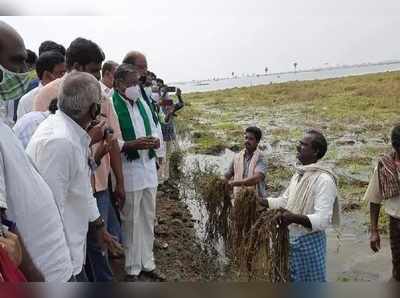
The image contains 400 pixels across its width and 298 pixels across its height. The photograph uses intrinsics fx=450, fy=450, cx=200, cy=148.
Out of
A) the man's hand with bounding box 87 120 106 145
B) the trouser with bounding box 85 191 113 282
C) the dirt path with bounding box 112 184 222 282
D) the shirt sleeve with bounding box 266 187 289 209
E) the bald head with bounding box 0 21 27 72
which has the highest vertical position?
the bald head with bounding box 0 21 27 72

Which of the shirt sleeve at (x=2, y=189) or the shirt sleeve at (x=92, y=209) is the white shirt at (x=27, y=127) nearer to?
the shirt sleeve at (x=92, y=209)

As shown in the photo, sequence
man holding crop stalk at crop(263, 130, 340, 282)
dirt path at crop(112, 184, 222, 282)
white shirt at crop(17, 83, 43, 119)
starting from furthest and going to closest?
dirt path at crop(112, 184, 222, 282), white shirt at crop(17, 83, 43, 119), man holding crop stalk at crop(263, 130, 340, 282)

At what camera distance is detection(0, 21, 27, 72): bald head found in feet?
5.43

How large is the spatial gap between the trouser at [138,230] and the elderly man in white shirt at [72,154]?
4.25ft

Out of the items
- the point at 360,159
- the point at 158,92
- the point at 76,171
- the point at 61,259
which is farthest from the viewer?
→ the point at 360,159

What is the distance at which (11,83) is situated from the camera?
179 centimetres

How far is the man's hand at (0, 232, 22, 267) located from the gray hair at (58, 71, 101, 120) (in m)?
0.80

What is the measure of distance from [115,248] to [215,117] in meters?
21.8

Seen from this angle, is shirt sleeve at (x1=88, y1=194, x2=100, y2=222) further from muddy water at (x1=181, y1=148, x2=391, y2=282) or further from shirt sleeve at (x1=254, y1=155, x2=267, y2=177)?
muddy water at (x1=181, y1=148, x2=391, y2=282)

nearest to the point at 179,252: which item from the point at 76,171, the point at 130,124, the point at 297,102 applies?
the point at 130,124

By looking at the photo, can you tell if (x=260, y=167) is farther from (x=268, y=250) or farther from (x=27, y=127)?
(x=27, y=127)

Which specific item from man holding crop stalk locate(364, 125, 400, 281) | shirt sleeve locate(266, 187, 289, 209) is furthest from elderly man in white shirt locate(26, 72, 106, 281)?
man holding crop stalk locate(364, 125, 400, 281)

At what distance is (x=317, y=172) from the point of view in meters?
2.83

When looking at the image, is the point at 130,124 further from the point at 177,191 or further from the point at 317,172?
the point at 177,191
